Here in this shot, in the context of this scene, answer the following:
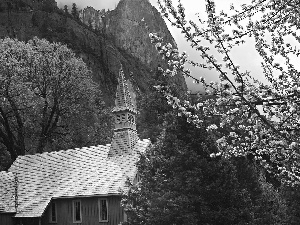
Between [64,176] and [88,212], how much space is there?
3488 millimetres

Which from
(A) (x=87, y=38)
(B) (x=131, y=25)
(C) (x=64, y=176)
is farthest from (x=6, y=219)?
(B) (x=131, y=25)

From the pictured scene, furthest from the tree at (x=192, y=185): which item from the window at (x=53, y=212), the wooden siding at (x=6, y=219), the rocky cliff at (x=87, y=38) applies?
the rocky cliff at (x=87, y=38)

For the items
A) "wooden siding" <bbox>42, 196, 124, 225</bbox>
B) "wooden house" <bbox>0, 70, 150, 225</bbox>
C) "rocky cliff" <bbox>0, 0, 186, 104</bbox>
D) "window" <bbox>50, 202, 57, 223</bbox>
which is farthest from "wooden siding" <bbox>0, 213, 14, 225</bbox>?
"rocky cliff" <bbox>0, 0, 186, 104</bbox>

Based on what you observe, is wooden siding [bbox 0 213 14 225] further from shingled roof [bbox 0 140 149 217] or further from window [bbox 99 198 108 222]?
window [bbox 99 198 108 222]

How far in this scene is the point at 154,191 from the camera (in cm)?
1596

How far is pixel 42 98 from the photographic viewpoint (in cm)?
3816

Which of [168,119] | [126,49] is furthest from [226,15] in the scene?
[126,49]

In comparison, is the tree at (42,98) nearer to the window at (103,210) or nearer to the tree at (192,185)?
the window at (103,210)

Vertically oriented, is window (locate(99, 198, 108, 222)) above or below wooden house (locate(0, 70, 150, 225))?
below

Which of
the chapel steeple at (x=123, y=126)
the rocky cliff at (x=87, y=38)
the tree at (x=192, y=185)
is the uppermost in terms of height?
the rocky cliff at (x=87, y=38)

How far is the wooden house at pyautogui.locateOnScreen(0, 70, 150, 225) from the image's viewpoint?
82.4 feet

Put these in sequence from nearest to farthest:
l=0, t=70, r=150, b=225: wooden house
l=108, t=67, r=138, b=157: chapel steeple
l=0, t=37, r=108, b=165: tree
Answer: l=0, t=70, r=150, b=225: wooden house → l=108, t=67, r=138, b=157: chapel steeple → l=0, t=37, r=108, b=165: tree

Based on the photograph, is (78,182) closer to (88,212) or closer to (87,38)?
(88,212)

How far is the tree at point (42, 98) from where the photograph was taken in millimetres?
36938
